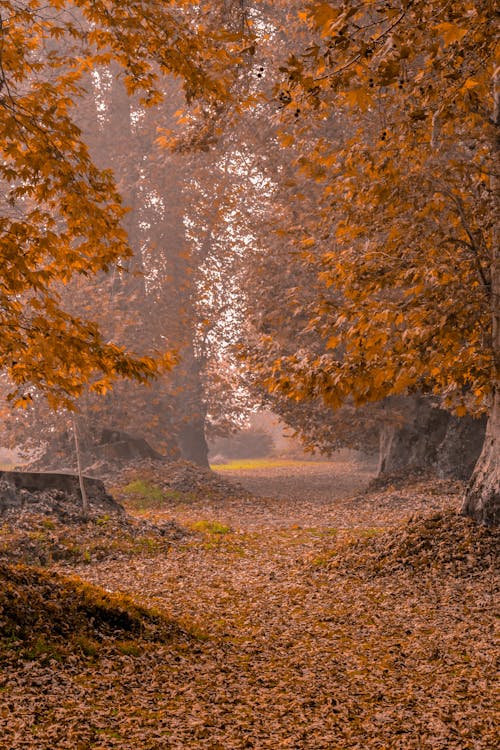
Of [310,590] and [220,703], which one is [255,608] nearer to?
[310,590]

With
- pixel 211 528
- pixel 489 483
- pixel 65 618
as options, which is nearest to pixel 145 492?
pixel 211 528

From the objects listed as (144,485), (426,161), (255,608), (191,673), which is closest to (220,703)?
(191,673)

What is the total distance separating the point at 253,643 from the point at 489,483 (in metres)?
4.07

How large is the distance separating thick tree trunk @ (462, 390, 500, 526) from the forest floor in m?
0.18

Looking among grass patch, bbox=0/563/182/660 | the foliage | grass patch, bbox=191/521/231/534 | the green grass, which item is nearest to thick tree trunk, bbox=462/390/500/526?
the foliage

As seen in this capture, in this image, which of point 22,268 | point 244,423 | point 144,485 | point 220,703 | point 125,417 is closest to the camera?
point 220,703

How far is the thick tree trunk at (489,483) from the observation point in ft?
30.9

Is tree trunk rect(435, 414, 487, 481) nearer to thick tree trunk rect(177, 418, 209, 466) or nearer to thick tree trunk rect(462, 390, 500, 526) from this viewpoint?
thick tree trunk rect(462, 390, 500, 526)

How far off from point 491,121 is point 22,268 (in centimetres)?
595

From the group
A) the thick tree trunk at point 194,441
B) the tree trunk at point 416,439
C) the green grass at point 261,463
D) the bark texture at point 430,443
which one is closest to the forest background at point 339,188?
the bark texture at point 430,443

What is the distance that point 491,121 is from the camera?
30.4 ft

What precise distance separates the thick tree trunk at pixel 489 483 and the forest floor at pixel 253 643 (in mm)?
181

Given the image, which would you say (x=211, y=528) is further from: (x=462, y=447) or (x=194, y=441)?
(x=194, y=441)

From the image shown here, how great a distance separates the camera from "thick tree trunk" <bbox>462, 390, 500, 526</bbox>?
30.9ft
